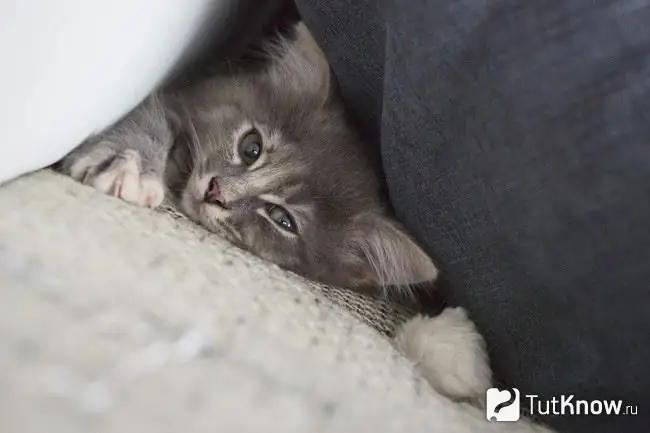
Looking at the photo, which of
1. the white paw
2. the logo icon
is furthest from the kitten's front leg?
the logo icon

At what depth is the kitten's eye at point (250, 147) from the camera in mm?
1189

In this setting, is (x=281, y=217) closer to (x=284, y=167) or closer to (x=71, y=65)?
Result: (x=284, y=167)

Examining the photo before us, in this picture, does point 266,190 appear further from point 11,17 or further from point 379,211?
point 11,17

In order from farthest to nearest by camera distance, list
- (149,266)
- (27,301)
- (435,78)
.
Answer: (435,78), (149,266), (27,301)

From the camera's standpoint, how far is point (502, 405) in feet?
2.90

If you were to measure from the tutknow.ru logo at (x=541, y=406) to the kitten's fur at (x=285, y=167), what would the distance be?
23 centimetres

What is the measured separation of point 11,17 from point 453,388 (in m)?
0.58

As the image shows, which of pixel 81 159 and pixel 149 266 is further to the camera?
pixel 81 159

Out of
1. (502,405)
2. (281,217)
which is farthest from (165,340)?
(281,217)

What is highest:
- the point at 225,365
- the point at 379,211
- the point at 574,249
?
the point at 379,211

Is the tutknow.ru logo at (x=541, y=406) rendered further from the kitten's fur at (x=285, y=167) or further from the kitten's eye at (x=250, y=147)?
the kitten's eye at (x=250, y=147)

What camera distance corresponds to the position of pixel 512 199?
0.86 metres

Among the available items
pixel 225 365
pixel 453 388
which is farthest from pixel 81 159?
pixel 453 388

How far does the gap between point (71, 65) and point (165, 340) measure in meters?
0.29
